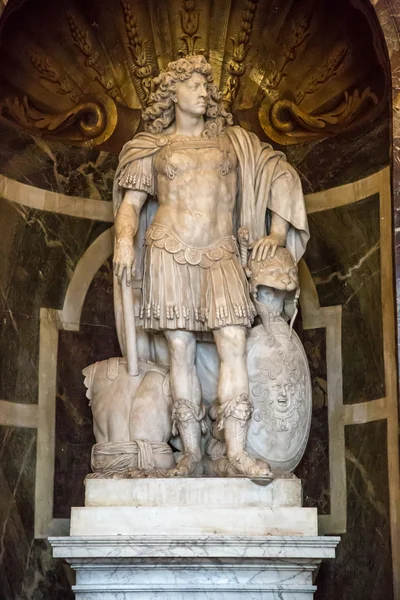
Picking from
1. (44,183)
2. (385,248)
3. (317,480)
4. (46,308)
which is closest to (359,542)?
(317,480)

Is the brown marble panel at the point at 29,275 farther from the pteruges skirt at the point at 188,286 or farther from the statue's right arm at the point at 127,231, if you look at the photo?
the pteruges skirt at the point at 188,286

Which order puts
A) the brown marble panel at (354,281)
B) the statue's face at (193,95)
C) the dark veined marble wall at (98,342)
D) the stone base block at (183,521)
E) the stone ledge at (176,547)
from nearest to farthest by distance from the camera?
the stone ledge at (176,547) → the stone base block at (183,521) → the statue's face at (193,95) → the dark veined marble wall at (98,342) → the brown marble panel at (354,281)

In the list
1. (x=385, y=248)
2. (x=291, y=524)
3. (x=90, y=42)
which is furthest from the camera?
(x=90, y=42)

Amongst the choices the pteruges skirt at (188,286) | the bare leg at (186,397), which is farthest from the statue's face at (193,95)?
the bare leg at (186,397)

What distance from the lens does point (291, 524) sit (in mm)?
7891

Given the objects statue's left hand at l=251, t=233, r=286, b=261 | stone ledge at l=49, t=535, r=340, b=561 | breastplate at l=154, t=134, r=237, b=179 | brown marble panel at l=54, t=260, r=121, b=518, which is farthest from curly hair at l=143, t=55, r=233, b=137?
stone ledge at l=49, t=535, r=340, b=561

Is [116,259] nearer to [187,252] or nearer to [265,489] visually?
[187,252]

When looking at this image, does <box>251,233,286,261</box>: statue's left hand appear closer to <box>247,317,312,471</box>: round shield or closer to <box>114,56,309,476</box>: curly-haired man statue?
<box>114,56,309,476</box>: curly-haired man statue

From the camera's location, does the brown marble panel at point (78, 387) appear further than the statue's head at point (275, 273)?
Yes

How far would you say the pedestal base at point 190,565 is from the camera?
7.65 m

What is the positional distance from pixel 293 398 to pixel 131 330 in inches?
43.7

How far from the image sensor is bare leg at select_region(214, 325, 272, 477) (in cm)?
807

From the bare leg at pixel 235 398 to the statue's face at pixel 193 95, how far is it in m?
1.48

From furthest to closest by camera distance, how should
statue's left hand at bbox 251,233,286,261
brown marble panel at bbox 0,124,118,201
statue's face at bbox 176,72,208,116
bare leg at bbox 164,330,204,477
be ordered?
1. brown marble panel at bbox 0,124,118,201
2. statue's face at bbox 176,72,208,116
3. statue's left hand at bbox 251,233,286,261
4. bare leg at bbox 164,330,204,477
